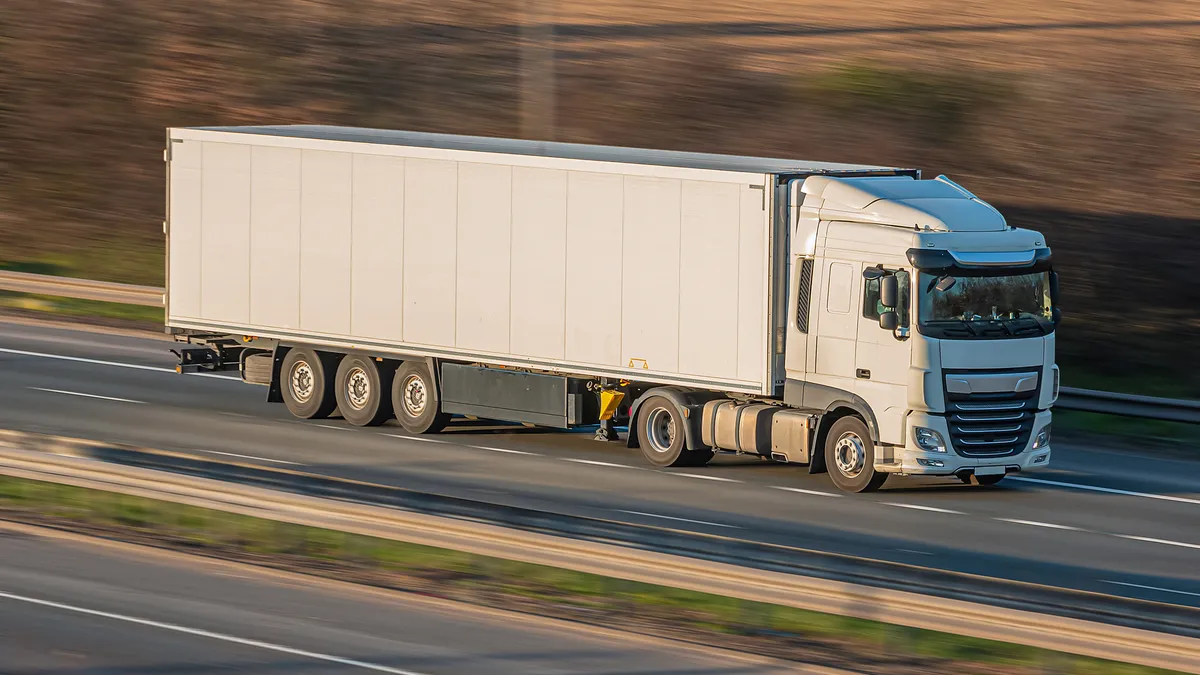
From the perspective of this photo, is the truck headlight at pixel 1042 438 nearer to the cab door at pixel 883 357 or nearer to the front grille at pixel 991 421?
the front grille at pixel 991 421

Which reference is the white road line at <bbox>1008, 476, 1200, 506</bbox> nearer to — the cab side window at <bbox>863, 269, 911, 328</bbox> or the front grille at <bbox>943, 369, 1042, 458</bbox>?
the front grille at <bbox>943, 369, 1042, 458</bbox>

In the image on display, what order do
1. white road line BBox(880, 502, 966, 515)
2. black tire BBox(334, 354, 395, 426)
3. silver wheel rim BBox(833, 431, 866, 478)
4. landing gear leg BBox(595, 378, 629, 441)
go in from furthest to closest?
black tire BBox(334, 354, 395, 426), landing gear leg BBox(595, 378, 629, 441), silver wheel rim BBox(833, 431, 866, 478), white road line BBox(880, 502, 966, 515)

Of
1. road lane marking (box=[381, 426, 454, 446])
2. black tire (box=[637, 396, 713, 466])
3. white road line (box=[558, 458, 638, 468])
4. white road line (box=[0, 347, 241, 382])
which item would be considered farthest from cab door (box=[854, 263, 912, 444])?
white road line (box=[0, 347, 241, 382])

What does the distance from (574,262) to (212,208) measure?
5.86m

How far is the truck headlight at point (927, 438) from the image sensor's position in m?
20.7

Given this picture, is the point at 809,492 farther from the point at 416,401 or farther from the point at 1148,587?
the point at 416,401

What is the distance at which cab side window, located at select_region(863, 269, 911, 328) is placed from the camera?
20.8m

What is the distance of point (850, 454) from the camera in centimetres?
2145

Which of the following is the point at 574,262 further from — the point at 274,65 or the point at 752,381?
the point at 274,65

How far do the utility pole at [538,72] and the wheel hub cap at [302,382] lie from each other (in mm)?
15208

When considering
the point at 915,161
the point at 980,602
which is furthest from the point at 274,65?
the point at 980,602

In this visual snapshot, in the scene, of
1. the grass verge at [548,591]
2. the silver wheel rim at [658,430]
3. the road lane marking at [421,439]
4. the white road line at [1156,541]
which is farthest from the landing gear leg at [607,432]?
the white road line at [1156,541]

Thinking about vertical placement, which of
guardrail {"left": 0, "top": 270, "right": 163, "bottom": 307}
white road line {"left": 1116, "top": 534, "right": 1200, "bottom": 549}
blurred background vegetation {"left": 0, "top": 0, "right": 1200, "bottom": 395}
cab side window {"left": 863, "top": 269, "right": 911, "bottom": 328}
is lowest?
white road line {"left": 1116, "top": 534, "right": 1200, "bottom": 549}

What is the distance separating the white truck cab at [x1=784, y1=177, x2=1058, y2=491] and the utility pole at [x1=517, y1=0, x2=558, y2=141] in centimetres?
1904
